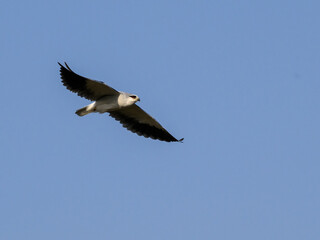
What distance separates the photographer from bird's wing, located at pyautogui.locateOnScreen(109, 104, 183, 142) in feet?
87.4

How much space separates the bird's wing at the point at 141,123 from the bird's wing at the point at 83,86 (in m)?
1.89

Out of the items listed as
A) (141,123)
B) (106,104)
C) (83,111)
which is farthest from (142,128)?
(83,111)

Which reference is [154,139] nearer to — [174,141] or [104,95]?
[174,141]

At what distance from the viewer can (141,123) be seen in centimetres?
2714

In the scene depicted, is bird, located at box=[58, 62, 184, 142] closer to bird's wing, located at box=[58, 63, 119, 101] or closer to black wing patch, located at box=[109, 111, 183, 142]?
bird's wing, located at box=[58, 63, 119, 101]

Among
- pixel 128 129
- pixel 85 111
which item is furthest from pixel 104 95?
pixel 128 129

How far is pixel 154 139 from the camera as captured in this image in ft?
90.4

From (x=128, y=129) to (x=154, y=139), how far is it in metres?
1.20

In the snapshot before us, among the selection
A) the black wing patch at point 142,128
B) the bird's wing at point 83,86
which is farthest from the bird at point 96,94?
the black wing patch at point 142,128

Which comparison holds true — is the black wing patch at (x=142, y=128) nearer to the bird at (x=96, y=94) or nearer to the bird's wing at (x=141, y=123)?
the bird's wing at (x=141, y=123)

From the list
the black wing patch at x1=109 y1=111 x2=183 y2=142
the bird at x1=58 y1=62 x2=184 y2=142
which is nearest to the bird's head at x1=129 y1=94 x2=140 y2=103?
the bird at x1=58 y1=62 x2=184 y2=142

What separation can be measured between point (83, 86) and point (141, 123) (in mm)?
3446

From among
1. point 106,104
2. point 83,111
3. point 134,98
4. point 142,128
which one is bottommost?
point 83,111

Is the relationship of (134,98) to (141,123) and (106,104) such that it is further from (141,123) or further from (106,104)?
(141,123)
